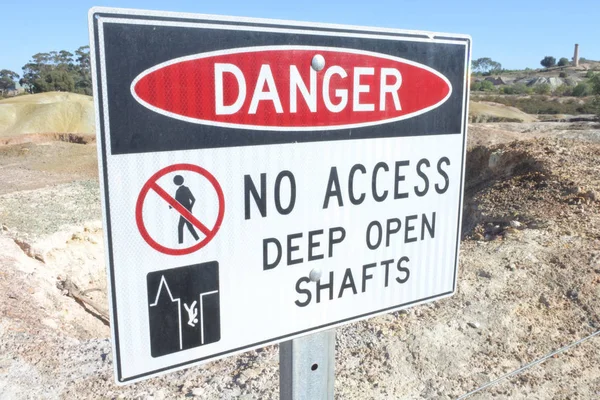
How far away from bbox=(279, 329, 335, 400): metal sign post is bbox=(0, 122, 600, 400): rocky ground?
189 cm

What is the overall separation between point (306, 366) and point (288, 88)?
0.76 m

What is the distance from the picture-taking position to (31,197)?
9.57 metres

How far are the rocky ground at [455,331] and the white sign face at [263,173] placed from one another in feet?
6.81

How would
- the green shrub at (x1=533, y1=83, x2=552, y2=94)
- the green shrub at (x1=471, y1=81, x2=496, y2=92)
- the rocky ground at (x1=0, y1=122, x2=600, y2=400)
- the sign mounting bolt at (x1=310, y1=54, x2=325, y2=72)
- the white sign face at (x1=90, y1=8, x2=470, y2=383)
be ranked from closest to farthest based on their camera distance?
the white sign face at (x1=90, y1=8, x2=470, y2=383)
the sign mounting bolt at (x1=310, y1=54, x2=325, y2=72)
the rocky ground at (x1=0, y1=122, x2=600, y2=400)
the green shrub at (x1=533, y1=83, x2=552, y2=94)
the green shrub at (x1=471, y1=81, x2=496, y2=92)

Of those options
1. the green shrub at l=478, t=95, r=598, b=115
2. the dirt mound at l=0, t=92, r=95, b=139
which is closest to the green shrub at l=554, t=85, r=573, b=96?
the green shrub at l=478, t=95, r=598, b=115

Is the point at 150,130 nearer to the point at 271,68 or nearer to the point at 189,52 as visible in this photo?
the point at 189,52

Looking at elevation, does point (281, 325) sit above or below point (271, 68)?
below

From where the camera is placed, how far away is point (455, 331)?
148 inches

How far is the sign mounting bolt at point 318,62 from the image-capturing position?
3.95 feet

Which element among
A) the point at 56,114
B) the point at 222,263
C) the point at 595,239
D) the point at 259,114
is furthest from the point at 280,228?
the point at 56,114

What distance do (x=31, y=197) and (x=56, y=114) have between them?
34.0 metres

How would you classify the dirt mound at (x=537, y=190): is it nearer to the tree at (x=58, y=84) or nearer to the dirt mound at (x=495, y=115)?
the dirt mound at (x=495, y=115)

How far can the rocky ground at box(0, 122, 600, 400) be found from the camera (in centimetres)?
324

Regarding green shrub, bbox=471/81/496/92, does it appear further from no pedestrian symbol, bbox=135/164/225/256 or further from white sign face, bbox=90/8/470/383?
no pedestrian symbol, bbox=135/164/225/256
